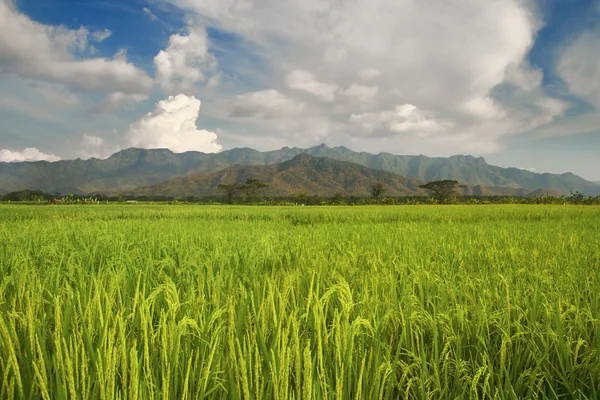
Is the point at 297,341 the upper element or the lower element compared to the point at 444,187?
lower

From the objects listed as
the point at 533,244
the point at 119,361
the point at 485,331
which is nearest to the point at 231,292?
the point at 119,361

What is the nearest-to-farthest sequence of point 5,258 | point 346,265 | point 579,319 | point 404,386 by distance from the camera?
→ point 404,386 → point 579,319 → point 346,265 → point 5,258

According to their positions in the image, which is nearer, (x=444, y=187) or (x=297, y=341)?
(x=297, y=341)

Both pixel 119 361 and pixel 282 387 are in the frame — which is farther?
pixel 119 361

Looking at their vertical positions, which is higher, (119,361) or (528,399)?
(119,361)

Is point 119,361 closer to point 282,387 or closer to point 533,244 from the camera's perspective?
point 282,387

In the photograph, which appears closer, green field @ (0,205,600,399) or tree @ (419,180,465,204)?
green field @ (0,205,600,399)

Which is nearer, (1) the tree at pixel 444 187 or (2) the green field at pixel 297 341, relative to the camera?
(2) the green field at pixel 297 341

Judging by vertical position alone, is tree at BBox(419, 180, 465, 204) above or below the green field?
above

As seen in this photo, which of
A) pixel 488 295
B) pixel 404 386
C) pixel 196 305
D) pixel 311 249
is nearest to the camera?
pixel 404 386

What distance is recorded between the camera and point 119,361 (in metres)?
1.39

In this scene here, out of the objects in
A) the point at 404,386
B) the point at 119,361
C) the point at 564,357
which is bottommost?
the point at 404,386

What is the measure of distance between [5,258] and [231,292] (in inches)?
139

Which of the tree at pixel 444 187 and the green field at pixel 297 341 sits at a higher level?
the tree at pixel 444 187
